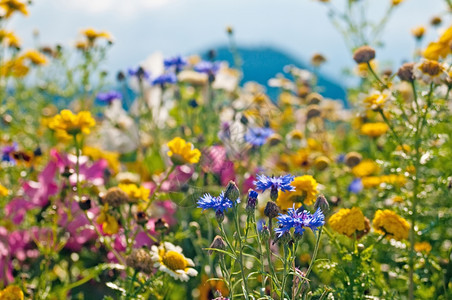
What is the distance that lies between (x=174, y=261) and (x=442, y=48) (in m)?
0.89

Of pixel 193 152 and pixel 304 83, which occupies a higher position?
pixel 193 152

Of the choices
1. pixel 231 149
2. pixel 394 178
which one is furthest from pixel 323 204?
pixel 231 149

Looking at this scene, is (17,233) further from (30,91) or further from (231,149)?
(30,91)

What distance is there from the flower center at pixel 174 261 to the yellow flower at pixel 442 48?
84cm

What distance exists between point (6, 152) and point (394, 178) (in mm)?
1211

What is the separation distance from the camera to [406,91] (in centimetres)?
278

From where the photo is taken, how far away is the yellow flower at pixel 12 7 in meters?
2.42

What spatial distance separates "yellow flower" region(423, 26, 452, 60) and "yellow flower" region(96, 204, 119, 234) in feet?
2.93

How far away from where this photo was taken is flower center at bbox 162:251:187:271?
1.14 meters

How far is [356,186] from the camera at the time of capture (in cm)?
187

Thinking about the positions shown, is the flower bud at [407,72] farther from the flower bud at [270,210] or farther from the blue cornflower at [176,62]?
the blue cornflower at [176,62]

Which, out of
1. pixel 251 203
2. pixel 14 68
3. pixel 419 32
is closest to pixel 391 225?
pixel 251 203

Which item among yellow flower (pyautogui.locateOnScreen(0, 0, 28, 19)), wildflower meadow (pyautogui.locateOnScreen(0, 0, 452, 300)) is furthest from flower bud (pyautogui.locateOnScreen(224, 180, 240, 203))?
yellow flower (pyautogui.locateOnScreen(0, 0, 28, 19))

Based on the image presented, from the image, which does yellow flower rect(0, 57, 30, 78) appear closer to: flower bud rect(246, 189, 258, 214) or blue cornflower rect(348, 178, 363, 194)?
blue cornflower rect(348, 178, 363, 194)
